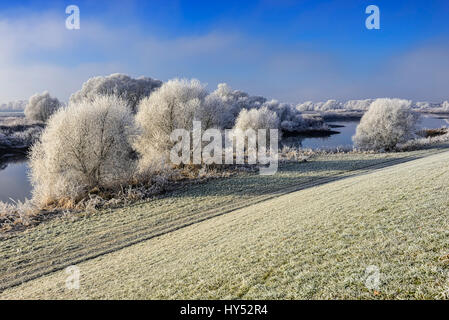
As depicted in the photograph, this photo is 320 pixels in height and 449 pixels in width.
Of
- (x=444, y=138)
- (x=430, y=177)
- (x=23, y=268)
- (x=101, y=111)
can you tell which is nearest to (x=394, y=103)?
(x=444, y=138)

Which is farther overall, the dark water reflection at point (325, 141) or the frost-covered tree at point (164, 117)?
the dark water reflection at point (325, 141)

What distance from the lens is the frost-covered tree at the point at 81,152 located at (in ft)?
59.5

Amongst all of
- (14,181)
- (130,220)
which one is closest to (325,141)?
(130,220)

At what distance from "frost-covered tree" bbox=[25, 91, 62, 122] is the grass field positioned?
65.8m

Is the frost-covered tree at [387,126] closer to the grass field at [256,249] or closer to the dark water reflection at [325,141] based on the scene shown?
the dark water reflection at [325,141]

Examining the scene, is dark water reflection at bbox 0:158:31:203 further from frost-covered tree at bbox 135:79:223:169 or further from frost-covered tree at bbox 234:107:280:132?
frost-covered tree at bbox 234:107:280:132

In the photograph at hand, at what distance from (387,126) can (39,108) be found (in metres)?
76.8

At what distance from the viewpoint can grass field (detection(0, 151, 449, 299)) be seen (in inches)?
220

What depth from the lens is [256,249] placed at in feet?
26.7

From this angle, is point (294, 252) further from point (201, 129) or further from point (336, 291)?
point (201, 129)

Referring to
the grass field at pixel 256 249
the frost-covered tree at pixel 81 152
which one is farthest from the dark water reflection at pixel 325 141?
the grass field at pixel 256 249

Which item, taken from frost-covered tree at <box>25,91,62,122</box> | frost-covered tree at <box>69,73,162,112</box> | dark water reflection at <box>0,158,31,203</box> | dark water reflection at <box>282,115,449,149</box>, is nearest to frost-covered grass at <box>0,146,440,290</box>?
dark water reflection at <box>0,158,31,203</box>

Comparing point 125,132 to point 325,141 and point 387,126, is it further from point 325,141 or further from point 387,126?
point 325,141

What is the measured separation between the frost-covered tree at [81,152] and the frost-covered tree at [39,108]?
58.0 metres
